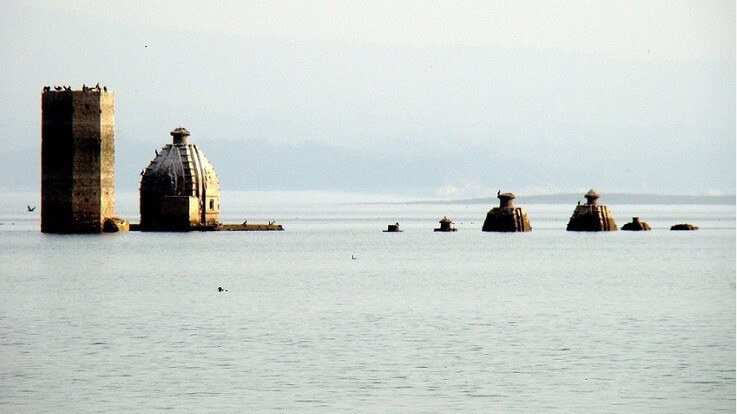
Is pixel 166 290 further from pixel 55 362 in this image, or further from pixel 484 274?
pixel 55 362

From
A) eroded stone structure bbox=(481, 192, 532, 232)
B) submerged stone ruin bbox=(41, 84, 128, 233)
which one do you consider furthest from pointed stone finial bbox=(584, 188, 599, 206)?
submerged stone ruin bbox=(41, 84, 128, 233)

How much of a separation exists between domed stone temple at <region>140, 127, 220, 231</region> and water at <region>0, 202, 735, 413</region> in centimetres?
4465

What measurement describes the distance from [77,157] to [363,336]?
83463 millimetres

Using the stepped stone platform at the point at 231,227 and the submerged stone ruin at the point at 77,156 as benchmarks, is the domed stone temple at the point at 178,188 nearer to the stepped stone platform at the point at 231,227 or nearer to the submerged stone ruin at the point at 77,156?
the stepped stone platform at the point at 231,227

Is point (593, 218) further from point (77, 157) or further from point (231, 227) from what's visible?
point (77, 157)

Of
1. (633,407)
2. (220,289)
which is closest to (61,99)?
(220,289)

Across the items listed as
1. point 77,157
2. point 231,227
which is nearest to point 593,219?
point 231,227

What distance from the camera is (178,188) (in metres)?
144

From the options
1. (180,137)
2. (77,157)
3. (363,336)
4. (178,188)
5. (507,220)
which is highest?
(180,137)

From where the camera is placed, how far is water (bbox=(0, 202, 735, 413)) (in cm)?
3494

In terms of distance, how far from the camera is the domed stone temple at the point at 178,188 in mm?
144250

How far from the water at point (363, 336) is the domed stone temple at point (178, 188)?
44650 mm

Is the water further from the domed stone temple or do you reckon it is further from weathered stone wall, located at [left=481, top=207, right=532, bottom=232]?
weathered stone wall, located at [left=481, top=207, right=532, bottom=232]

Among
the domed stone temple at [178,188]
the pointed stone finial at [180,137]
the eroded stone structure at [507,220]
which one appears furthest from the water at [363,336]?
the eroded stone structure at [507,220]
